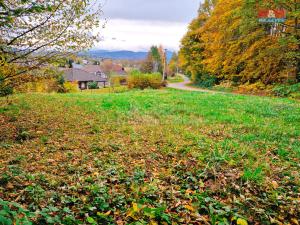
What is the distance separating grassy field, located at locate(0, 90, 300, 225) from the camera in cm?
320

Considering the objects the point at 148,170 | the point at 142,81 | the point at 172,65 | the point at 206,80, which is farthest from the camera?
the point at 172,65

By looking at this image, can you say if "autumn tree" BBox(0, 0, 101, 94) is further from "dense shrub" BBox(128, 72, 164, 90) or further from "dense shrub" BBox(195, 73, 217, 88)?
"dense shrub" BBox(195, 73, 217, 88)

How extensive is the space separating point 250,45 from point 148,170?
2253cm

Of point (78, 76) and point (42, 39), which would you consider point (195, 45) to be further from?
point (78, 76)

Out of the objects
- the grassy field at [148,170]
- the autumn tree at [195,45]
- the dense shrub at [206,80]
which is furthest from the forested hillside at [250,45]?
the grassy field at [148,170]

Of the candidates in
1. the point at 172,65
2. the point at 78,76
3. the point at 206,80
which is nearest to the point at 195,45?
the point at 206,80

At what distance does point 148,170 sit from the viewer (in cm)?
448

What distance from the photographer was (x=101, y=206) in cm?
321

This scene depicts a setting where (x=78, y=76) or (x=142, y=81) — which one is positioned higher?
(x=78, y=76)

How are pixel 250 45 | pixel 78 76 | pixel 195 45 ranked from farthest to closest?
pixel 78 76 → pixel 195 45 → pixel 250 45

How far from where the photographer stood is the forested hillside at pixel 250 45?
55.3ft

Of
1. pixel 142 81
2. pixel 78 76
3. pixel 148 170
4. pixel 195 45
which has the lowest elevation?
pixel 148 170

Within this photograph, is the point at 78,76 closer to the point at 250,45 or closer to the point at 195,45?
the point at 195,45

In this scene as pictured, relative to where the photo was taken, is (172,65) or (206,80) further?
(172,65)
